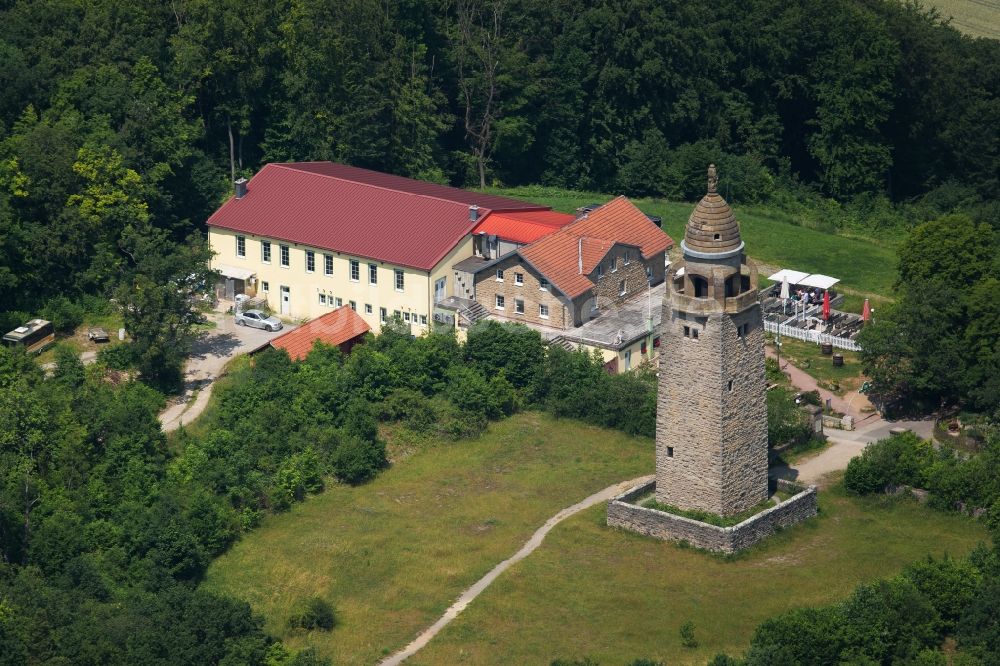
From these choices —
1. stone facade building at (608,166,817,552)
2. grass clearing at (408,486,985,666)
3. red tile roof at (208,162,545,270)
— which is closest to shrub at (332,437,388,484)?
grass clearing at (408,486,985,666)

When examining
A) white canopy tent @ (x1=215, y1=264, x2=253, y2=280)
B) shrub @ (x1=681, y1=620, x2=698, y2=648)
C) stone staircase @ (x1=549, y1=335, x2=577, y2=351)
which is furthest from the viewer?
white canopy tent @ (x1=215, y1=264, x2=253, y2=280)

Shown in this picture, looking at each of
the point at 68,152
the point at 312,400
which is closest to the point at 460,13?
the point at 68,152

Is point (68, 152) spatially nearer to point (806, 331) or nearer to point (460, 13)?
point (460, 13)

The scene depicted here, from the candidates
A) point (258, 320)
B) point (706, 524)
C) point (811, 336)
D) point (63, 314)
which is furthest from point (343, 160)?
point (706, 524)

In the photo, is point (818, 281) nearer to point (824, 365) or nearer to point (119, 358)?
point (824, 365)

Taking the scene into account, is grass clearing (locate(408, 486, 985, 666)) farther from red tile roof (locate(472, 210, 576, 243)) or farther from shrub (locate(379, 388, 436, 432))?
red tile roof (locate(472, 210, 576, 243))

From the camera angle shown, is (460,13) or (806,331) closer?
(806,331)

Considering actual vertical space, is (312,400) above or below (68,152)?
below
